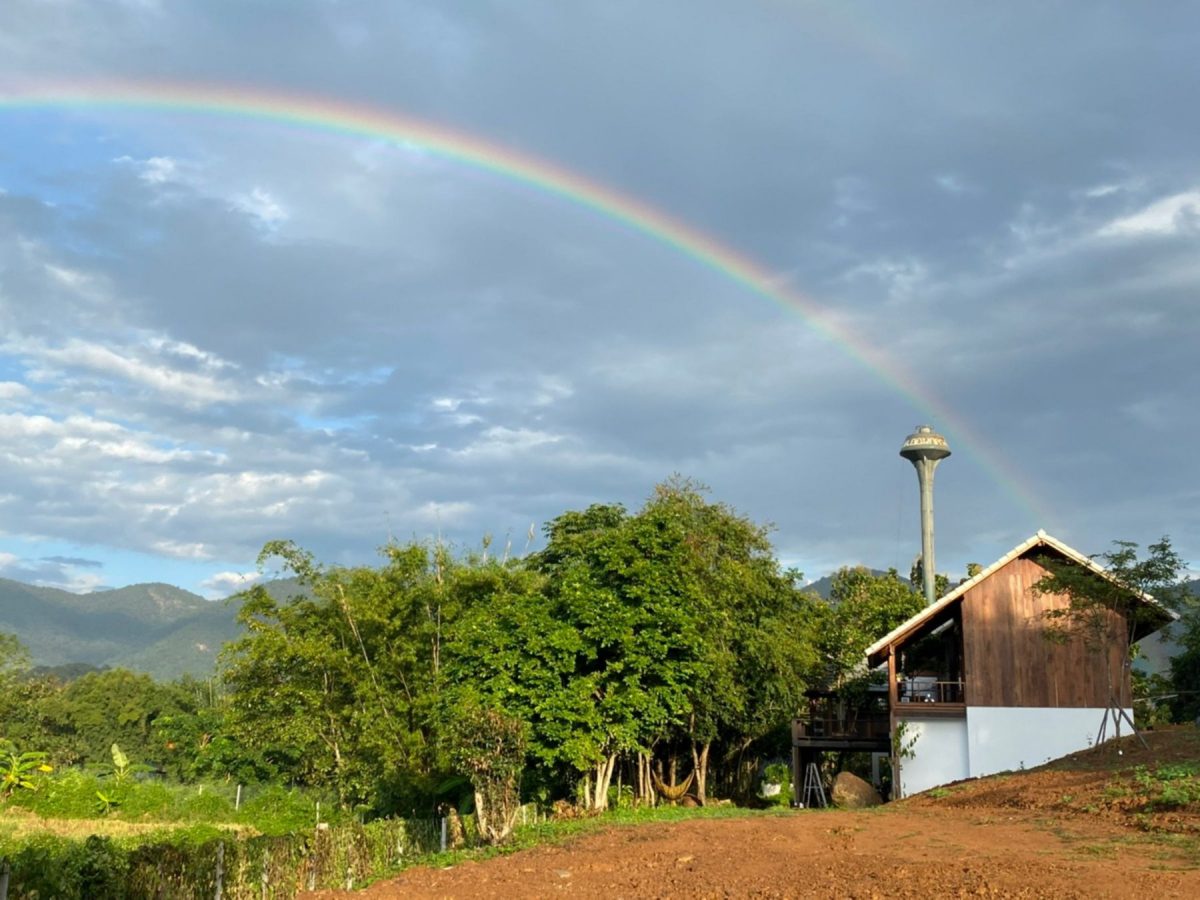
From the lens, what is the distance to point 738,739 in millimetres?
35406

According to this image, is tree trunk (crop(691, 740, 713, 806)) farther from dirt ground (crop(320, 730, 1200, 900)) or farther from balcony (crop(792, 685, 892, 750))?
dirt ground (crop(320, 730, 1200, 900))

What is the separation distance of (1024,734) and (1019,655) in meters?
2.25

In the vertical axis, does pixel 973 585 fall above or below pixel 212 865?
above

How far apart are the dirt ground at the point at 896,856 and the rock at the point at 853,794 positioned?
8830 mm

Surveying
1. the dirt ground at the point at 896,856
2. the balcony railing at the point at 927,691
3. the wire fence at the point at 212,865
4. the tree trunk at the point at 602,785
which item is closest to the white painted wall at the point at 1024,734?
the balcony railing at the point at 927,691

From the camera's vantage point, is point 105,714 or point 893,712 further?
point 105,714

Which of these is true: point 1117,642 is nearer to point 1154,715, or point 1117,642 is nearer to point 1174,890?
point 1154,715

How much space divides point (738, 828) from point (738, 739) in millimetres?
16704

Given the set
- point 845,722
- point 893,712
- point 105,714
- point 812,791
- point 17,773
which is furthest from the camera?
point 105,714

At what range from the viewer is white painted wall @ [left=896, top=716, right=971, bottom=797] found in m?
30.1

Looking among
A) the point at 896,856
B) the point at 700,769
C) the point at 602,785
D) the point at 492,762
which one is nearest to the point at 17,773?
the point at 602,785

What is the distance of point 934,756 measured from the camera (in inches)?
1195

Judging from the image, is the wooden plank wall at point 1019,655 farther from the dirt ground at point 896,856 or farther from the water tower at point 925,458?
the water tower at point 925,458

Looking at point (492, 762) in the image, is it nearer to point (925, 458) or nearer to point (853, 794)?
point (853, 794)
